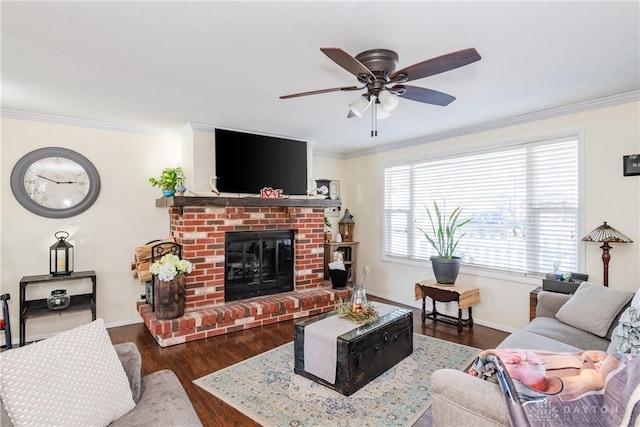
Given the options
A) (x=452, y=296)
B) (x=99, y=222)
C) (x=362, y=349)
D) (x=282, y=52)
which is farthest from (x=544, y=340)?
(x=99, y=222)

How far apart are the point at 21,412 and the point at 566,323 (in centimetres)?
321

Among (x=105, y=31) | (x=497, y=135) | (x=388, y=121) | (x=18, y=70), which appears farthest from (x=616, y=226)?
(x=18, y=70)

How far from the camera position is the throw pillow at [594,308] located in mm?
2363

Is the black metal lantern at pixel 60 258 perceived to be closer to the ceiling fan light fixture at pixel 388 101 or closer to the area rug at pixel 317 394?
the area rug at pixel 317 394

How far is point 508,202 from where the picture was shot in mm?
3779

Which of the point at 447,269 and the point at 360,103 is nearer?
the point at 360,103

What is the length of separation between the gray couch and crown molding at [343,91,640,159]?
3902 millimetres

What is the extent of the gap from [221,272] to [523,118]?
3.74 metres

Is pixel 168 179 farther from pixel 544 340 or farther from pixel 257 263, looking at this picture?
pixel 544 340

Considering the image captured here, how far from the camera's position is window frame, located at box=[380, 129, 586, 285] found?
3.25m

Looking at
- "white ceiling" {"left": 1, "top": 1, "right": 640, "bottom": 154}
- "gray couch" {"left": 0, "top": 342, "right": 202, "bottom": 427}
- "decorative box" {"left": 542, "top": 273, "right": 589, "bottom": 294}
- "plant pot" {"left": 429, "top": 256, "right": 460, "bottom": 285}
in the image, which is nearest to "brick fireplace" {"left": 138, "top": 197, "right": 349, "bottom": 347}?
"white ceiling" {"left": 1, "top": 1, "right": 640, "bottom": 154}

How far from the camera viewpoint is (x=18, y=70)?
2426 millimetres

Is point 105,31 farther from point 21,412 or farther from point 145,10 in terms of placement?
point 21,412

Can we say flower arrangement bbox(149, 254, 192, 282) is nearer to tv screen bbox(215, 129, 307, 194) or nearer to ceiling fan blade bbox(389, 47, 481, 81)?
tv screen bbox(215, 129, 307, 194)
